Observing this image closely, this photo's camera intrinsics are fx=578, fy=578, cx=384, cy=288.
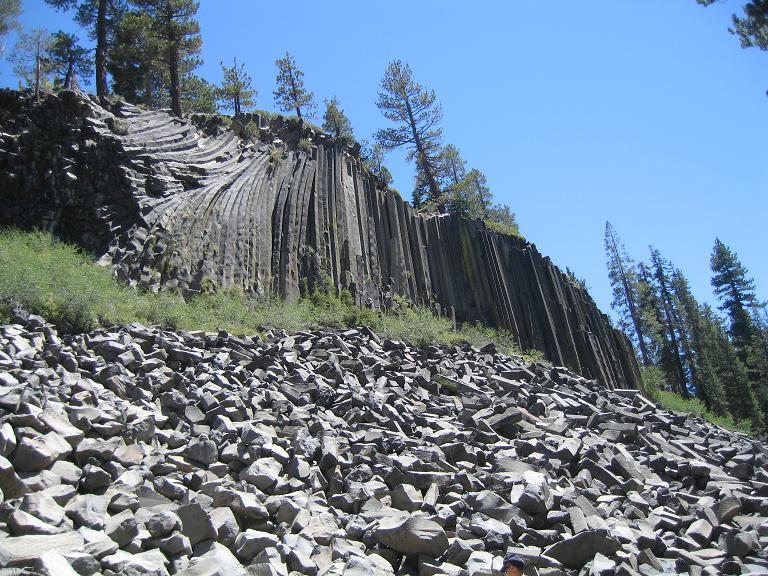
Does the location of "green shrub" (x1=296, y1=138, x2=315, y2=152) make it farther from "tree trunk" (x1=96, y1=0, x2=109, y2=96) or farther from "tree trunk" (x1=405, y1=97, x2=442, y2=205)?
"tree trunk" (x1=405, y1=97, x2=442, y2=205)

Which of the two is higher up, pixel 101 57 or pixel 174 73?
pixel 174 73

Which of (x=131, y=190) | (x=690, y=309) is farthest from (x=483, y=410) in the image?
(x=690, y=309)

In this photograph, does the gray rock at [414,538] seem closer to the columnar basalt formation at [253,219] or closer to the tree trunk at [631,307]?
the columnar basalt formation at [253,219]

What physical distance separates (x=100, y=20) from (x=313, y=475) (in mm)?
20610

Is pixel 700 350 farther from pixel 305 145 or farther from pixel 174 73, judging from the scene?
pixel 174 73

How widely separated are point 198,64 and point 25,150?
41.4 feet

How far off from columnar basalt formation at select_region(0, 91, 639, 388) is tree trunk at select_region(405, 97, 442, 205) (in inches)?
344

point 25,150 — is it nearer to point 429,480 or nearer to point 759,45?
point 429,480

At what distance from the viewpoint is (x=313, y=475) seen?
21.4 ft

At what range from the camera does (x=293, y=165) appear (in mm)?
19594

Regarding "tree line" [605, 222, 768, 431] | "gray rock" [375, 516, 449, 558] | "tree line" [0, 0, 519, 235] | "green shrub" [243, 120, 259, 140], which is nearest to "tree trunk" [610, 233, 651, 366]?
"tree line" [605, 222, 768, 431]

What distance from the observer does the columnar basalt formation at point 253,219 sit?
14719 millimetres

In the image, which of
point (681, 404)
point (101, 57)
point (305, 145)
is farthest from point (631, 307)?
point (101, 57)

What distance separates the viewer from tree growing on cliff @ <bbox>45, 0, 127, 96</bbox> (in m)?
20.0
